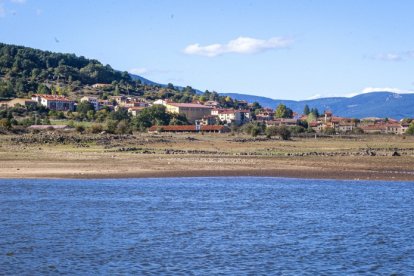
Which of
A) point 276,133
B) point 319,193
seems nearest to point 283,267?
point 319,193

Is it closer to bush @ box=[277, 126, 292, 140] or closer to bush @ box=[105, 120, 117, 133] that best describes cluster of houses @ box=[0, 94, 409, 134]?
bush @ box=[277, 126, 292, 140]

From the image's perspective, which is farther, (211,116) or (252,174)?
(211,116)

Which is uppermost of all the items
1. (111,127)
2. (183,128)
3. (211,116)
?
(211,116)

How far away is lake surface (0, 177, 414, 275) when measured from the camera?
18.8 meters

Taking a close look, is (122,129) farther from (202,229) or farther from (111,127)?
(202,229)

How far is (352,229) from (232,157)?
104 feet

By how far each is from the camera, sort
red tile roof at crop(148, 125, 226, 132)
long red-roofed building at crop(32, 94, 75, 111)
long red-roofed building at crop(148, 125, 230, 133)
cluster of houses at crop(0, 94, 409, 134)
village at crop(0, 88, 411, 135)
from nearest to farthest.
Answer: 1. long red-roofed building at crop(148, 125, 230, 133)
2. red tile roof at crop(148, 125, 226, 132)
3. village at crop(0, 88, 411, 135)
4. long red-roofed building at crop(32, 94, 75, 111)
5. cluster of houses at crop(0, 94, 409, 134)

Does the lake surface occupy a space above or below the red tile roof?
below

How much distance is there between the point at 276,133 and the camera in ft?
333

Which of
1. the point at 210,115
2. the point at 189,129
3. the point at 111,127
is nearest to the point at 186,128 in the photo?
the point at 189,129

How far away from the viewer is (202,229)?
23734 mm

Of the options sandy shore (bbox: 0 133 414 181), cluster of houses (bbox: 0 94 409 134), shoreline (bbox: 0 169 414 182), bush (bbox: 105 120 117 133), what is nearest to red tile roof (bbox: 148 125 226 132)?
cluster of houses (bbox: 0 94 409 134)

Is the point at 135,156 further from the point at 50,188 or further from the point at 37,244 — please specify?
the point at 37,244

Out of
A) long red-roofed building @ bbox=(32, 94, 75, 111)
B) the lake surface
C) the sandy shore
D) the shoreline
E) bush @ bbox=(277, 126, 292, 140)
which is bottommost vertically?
the lake surface
